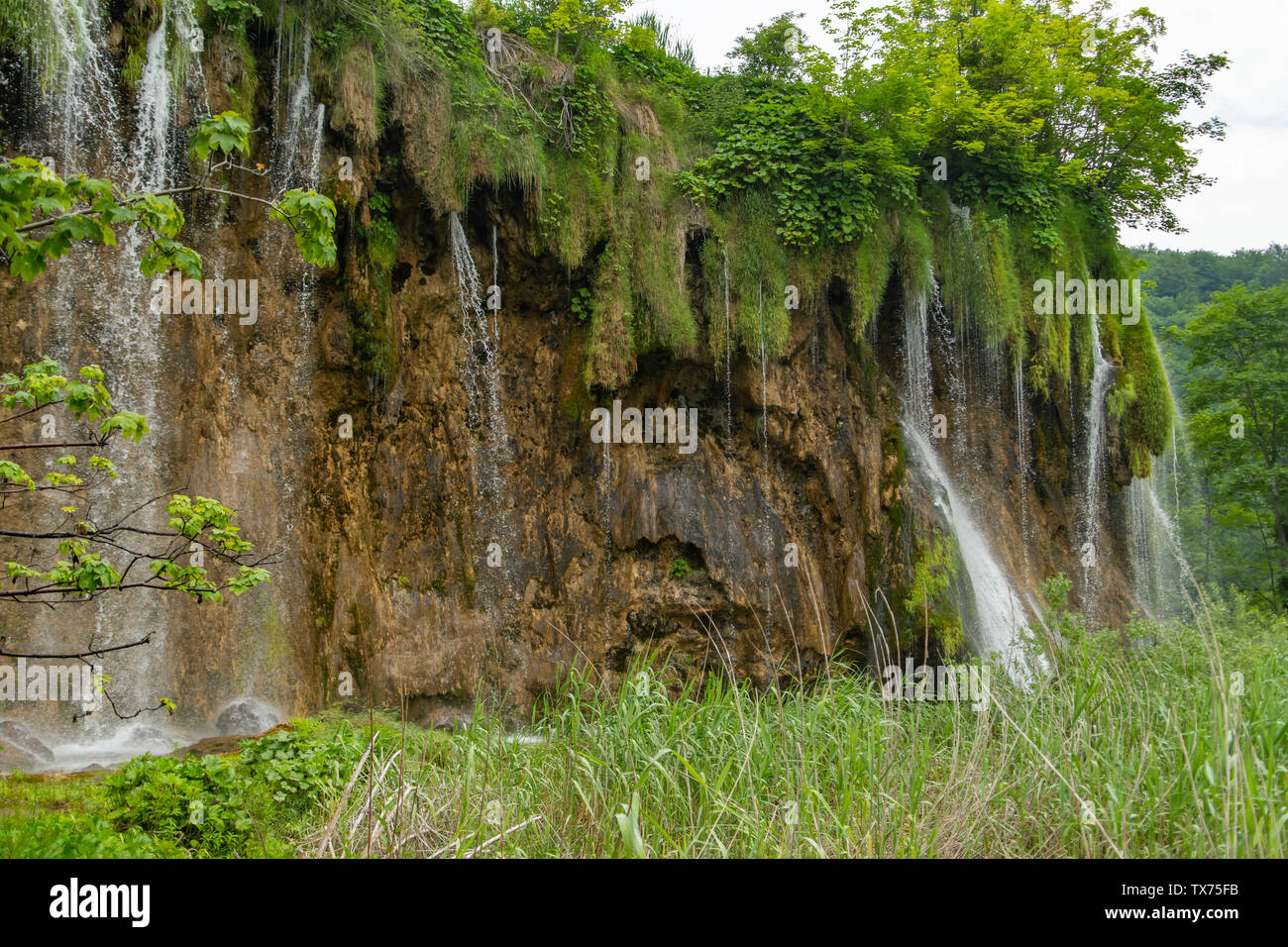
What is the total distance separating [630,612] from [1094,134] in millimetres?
11557

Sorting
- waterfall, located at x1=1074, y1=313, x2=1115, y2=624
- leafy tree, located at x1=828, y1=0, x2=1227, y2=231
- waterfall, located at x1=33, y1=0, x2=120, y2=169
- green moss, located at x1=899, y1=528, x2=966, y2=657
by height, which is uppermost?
leafy tree, located at x1=828, y1=0, x2=1227, y2=231

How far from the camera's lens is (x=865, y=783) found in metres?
4.00

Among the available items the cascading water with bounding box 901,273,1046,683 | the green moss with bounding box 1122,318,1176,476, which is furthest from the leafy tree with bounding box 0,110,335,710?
the green moss with bounding box 1122,318,1176,476

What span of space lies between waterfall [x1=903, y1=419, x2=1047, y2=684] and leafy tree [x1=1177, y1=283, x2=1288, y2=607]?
8.00 meters

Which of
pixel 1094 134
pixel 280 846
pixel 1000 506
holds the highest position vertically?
pixel 1094 134

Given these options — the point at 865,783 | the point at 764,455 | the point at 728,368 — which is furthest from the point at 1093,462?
the point at 865,783

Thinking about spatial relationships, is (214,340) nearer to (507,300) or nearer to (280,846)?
(507,300)

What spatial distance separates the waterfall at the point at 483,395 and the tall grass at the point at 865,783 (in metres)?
6.45

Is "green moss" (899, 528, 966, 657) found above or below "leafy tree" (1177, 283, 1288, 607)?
below

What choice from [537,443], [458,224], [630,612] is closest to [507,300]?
[458,224]

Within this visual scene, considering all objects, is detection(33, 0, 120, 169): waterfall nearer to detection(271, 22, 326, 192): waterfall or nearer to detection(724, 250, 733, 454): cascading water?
detection(271, 22, 326, 192): waterfall

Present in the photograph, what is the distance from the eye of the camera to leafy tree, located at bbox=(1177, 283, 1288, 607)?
1748 cm

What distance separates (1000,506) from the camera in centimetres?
1368

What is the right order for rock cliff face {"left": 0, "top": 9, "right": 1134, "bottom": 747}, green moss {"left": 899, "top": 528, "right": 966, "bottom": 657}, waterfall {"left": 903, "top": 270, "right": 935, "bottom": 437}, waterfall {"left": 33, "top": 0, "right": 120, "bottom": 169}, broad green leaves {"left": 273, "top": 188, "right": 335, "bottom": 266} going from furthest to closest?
waterfall {"left": 903, "top": 270, "right": 935, "bottom": 437}
green moss {"left": 899, "top": 528, "right": 966, "bottom": 657}
rock cliff face {"left": 0, "top": 9, "right": 1134, "bottom": 747}
waterfall {"left": 33, "top": 0, "right": 120, "bottom": 169}
broad green leaves {"left": 273, "top": 188, "right": 335, "bottom": 266}
